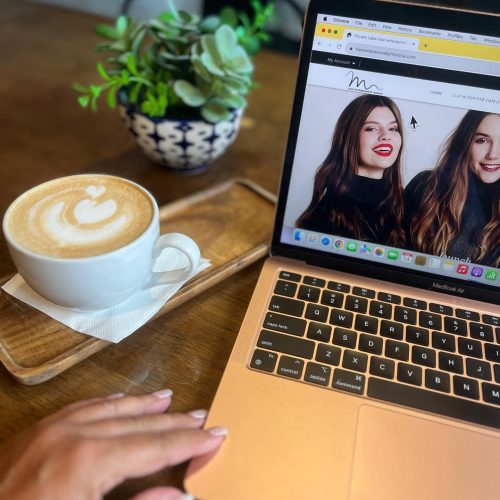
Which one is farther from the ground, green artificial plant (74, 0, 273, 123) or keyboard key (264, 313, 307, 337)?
green artificial plant (74, 0, 273, 123)

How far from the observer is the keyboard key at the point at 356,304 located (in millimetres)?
548

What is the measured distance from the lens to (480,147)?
0.52 metres

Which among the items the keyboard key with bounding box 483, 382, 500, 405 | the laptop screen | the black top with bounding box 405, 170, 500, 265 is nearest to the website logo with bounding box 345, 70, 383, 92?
the laptop screen

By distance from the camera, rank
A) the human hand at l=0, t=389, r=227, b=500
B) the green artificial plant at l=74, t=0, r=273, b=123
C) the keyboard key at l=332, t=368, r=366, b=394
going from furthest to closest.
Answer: the green artificial plant at l=74, t=0, r=273, b=123 → the keyboard key at l=332, t=368, r=366, b=394 → the human hand at l=0, t=389, r=227, b=500

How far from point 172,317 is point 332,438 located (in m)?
0.21

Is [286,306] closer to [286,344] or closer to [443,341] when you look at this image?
[286,344]

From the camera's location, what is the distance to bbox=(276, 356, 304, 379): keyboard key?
19.1 inches

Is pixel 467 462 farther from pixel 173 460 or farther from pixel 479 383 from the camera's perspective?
pixel 173 460

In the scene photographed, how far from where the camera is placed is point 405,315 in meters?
0.55

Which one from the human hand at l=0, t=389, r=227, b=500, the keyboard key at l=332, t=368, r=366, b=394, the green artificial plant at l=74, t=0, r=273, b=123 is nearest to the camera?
the human hand at l=0, t=389, r=227, b=500

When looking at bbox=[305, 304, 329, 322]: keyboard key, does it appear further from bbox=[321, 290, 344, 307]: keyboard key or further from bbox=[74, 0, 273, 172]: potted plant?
bbox=[74, 0, 273, 172]: potted plant

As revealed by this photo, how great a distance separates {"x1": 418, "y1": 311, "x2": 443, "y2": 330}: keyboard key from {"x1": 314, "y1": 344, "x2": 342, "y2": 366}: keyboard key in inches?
4.1

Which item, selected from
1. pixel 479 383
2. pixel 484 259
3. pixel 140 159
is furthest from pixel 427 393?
pixel 140 159

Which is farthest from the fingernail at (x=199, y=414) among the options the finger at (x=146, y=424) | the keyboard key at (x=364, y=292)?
the keyboard key at (x=364, y=292)
